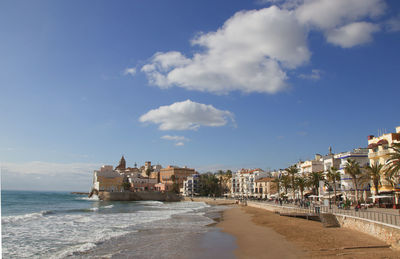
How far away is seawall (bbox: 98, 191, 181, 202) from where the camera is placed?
113750 millimetres

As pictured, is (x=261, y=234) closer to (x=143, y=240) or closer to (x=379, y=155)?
(x=143, y=240)

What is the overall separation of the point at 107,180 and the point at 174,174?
96.8 ft

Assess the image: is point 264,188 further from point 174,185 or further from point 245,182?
point 174,185

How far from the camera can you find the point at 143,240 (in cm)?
2388

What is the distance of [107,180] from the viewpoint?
128m

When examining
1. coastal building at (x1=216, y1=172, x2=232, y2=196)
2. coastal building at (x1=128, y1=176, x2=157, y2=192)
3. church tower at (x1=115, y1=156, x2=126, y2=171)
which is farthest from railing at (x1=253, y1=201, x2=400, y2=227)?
church tower at (x1=115, y1=156, x2=126, y2=171)

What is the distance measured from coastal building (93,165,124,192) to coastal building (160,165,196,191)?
1941 centimetres

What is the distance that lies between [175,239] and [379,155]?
1267 inches

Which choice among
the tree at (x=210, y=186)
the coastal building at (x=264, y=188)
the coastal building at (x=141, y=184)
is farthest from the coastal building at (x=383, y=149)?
the coastal building at (x=141, y=184)

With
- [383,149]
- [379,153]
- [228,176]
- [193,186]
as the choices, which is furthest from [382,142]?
[193,186]

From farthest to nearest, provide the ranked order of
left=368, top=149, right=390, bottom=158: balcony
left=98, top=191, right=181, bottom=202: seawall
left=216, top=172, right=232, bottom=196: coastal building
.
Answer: left=216, top=172, right=232, bottom=196: coastal building < left=98, top=191, right=181, bottom=202: seawall < left=368, top=149, right=390, bottom=158: balcony

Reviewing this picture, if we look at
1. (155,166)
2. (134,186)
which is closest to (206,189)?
(134,186)

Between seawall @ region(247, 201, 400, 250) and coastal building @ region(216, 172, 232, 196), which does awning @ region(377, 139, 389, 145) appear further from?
coastal building @ region(216, 172, 232, 196)

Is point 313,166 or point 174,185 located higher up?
point 313,166
